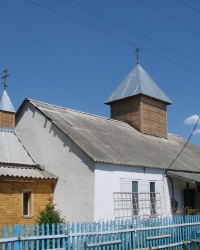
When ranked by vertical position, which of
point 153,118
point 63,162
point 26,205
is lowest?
point 26,205

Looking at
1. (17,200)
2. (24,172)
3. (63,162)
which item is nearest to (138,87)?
(63,162)

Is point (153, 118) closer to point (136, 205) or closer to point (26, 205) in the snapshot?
point (136, 205)

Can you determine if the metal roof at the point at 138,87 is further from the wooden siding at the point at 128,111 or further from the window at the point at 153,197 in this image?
the window at the point at 153,197

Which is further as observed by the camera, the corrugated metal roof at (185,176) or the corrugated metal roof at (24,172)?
the corrugated metal roof at (185,176)

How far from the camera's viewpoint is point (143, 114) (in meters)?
24.9

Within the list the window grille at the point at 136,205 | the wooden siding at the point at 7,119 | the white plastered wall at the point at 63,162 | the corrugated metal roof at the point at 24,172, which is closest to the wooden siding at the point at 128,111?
the window grille at the point at 136,205

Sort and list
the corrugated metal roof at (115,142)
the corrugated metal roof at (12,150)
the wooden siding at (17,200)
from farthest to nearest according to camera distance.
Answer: the corrugated metal roof at (12,150), the corrugated metal roof at (115,142), the wooden siding at (17,200)

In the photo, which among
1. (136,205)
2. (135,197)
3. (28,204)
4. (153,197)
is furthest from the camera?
(153,197)

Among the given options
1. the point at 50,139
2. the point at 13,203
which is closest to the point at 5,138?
the point at 50,139

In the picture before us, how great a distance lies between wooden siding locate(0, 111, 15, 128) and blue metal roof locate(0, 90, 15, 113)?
0.20 metres

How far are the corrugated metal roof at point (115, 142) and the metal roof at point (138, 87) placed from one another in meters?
2.52

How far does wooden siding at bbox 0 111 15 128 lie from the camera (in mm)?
17945

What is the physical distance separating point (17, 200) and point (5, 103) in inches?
212

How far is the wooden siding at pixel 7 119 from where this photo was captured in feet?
58.9
